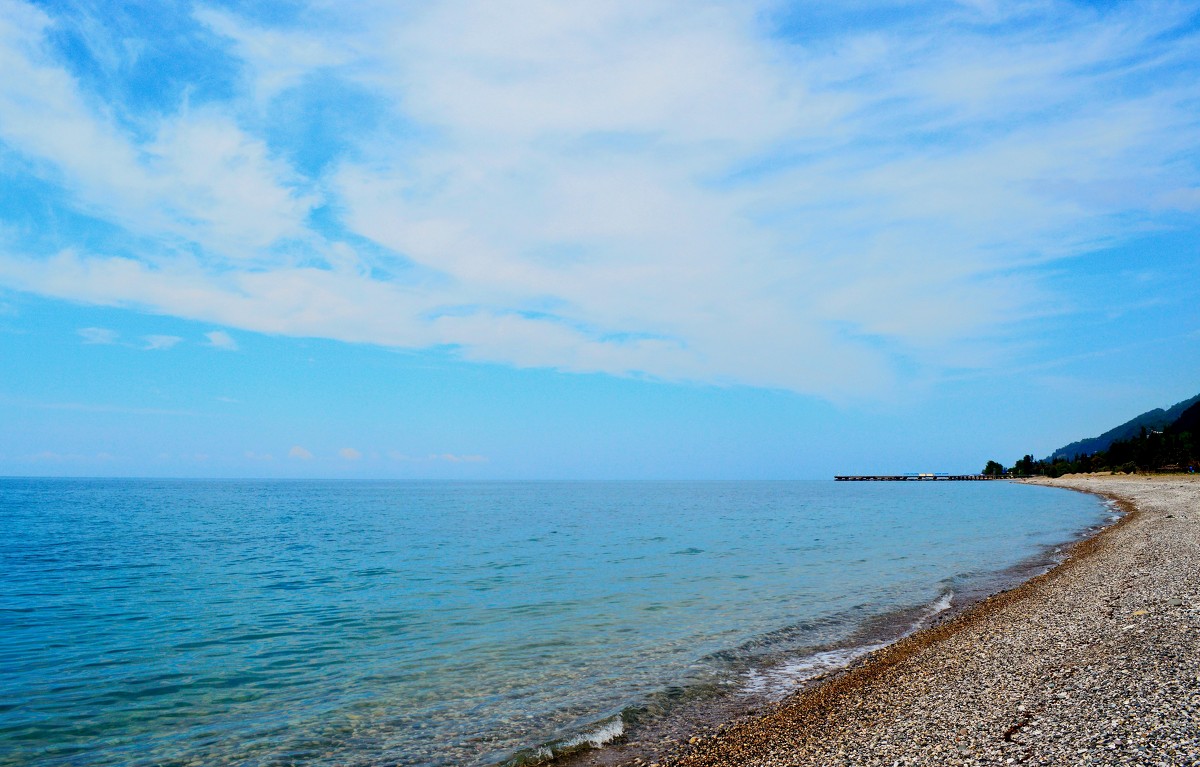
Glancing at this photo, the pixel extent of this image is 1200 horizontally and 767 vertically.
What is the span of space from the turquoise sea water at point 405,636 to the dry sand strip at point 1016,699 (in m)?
2.53

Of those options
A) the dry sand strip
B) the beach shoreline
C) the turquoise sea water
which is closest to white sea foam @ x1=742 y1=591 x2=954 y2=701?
the turquoise sea water

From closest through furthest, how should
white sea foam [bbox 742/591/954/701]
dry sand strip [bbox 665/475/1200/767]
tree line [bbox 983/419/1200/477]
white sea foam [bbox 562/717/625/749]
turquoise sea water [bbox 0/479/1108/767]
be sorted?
dry sand strip [bbox 665/475/1200/767]
white sea foam [bbox 562/717/625/749]
turquoise sea water [bbox 0/479/1108/767]
white sea foam [bbox 742/591/954/701]
tree line [bbox 983/419/1200/477]

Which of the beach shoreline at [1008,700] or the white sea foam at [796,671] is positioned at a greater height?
the beach shoreline at [1008,700]

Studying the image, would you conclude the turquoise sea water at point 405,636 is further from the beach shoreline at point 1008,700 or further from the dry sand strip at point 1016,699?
the dry sand strip at point 1016,699

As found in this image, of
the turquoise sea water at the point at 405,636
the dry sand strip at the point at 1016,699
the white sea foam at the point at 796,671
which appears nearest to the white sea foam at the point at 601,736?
the turquoise sea water at the point at 405,636

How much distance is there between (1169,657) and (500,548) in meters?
36.1

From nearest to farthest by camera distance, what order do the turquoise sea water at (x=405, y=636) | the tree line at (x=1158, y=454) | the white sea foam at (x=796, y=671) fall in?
the turquoise sea water at (x=405, y=636), the white sea foam at (x=796, y=671), the tree line at (x=1158, y=454)

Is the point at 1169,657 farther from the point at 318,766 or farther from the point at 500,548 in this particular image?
the point at 500,548

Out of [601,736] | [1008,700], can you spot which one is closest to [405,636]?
[601,736]

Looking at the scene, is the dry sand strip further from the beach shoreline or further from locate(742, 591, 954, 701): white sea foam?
locate(742, 591, 954, 701): white sea foam

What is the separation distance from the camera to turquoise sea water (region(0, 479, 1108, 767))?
496 inches

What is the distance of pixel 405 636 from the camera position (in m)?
20.0

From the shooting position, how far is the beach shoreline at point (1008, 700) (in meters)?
9.03

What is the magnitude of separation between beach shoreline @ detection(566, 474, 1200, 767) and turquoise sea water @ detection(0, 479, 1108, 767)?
2.31 metres
